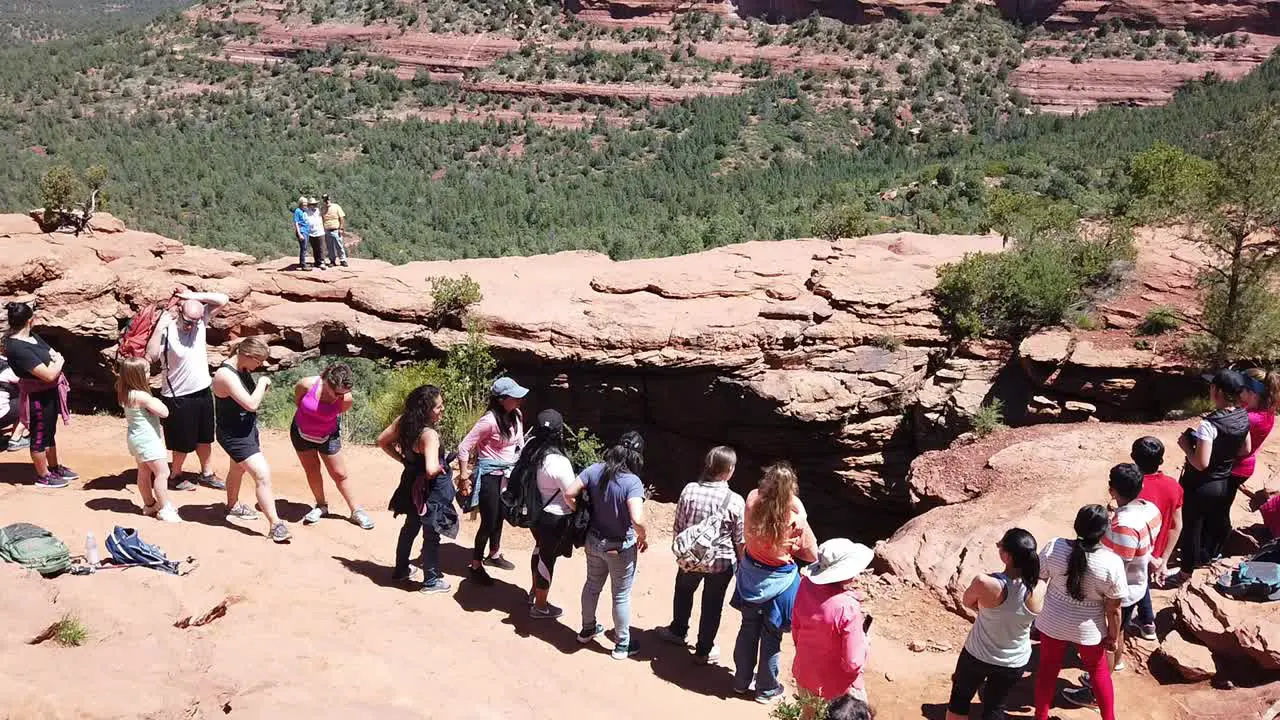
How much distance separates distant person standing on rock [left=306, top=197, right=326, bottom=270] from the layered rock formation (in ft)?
2.18

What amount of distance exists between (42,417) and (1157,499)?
8.27 meters

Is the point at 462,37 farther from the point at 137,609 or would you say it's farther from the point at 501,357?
the point at 137,609

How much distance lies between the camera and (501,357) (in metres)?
12.7

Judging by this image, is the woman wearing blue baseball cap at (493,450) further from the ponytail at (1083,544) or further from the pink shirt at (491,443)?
the ponytail at (1083,544)

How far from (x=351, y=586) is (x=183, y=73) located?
49.1 meters

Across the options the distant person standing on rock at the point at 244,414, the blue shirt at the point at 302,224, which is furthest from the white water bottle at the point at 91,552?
the blue shirt at the point at 302,224

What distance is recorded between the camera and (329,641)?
585 cm

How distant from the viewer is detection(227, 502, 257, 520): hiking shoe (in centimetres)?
758

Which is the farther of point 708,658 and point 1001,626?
point 708,658

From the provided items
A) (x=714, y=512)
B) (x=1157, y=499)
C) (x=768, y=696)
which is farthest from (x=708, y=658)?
(x=1157, y=499)

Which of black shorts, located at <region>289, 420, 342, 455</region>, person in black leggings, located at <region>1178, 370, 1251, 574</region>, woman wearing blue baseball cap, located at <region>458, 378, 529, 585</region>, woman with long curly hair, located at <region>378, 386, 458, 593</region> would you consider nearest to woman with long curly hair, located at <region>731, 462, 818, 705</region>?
woman wearing blue baseball cap, located at <region>458, 378, 529, 585</region>

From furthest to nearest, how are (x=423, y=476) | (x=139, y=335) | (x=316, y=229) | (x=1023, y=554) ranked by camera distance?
(x=316, y=229) < (x=139, y=335) < (x=423, y=476) < (x=1023, y=554)

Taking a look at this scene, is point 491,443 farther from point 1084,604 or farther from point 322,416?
point 1084,604

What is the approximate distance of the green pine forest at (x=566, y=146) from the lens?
93.7ft
